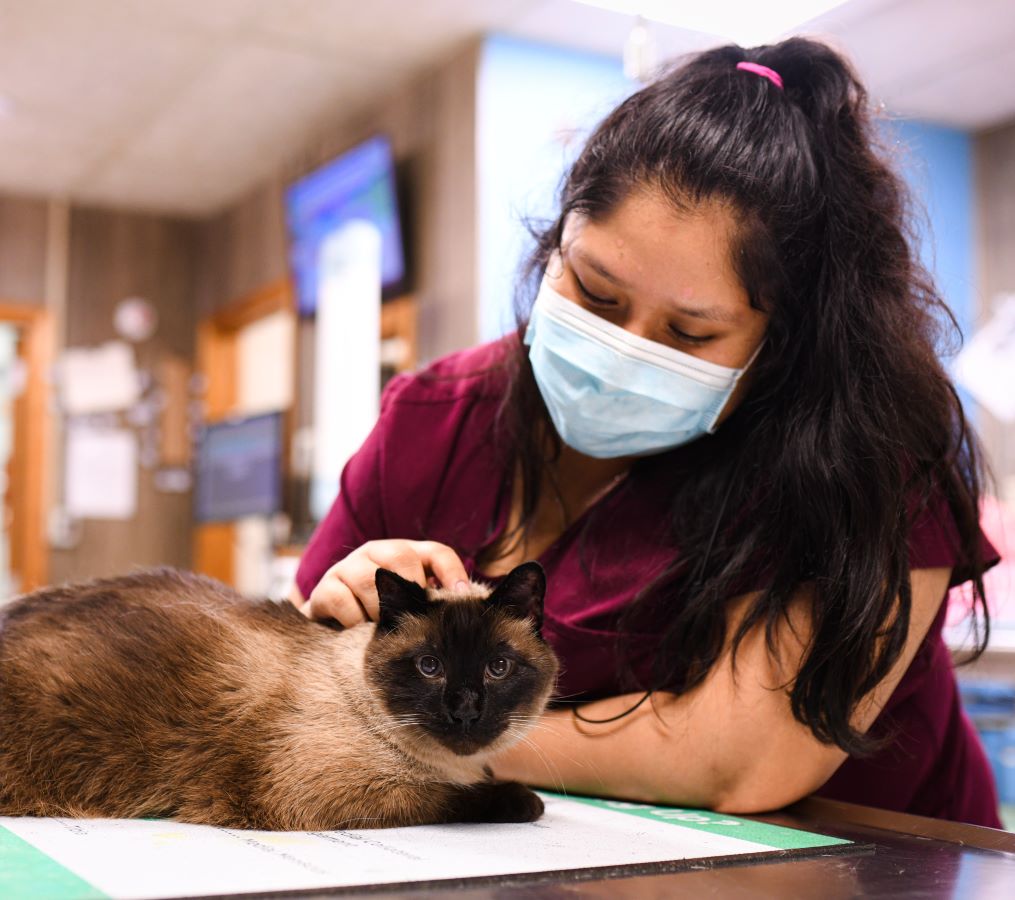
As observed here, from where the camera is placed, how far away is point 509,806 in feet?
3.84

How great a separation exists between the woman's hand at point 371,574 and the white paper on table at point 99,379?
6.06 meters

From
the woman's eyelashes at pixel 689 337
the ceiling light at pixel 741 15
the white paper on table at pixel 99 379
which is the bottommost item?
the woman's eyelashes at pixel 689 337

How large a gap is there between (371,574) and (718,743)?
1.50ft

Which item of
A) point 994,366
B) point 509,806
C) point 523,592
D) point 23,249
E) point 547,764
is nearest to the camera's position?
point 509,806

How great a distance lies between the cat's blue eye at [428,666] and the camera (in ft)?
3.99

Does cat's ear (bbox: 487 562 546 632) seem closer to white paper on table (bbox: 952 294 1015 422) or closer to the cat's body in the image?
the cat's body

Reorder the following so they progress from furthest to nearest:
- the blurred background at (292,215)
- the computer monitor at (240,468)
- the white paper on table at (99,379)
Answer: the white paper on table at (99,379) < the computer monitor at (240,468) < the blurred background at (292,215)

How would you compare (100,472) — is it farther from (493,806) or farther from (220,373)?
(493,806)

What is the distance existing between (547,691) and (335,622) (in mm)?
274

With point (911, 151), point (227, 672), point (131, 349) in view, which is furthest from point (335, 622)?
point (131, 349)

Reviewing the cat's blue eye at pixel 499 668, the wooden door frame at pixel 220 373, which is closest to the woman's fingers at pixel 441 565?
the cat's blue eye at pixel 499 668

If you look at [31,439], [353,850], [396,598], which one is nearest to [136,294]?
[31,439]

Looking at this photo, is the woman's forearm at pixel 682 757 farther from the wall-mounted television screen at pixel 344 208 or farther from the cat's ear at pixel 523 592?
the wall-mounted television screen at pixel 344 208

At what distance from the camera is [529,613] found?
4.25ft
